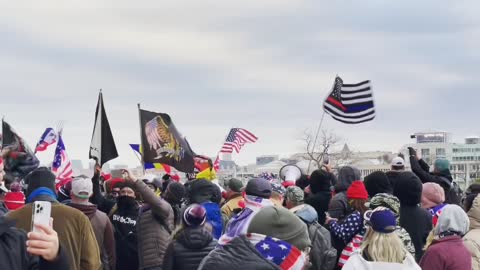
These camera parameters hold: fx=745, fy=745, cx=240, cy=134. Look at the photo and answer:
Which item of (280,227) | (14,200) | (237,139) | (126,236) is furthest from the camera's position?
(237,139)

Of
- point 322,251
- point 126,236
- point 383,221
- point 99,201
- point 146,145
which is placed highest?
point 146,145

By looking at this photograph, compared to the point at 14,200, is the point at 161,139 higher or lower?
higher

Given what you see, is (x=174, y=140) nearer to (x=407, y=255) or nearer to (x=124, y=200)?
(x=124, y=200)

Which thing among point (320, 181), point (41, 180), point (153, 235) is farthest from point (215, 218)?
point (320, 181)

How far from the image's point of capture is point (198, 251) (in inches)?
245

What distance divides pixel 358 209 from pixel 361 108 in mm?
8965

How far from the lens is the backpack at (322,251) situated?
717cm

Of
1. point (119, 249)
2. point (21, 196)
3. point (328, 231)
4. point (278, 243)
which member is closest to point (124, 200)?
point (119, 249)

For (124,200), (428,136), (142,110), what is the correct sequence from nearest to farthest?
(124,200)
(142,110)
(428,136)

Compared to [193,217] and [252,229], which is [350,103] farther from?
[252,229]

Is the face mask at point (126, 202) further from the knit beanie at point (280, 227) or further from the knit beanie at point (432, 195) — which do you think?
the knit beanie at point (280, 227)

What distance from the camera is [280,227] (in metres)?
3.82

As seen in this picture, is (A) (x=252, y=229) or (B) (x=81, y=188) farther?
(B) (x=81, y=188)

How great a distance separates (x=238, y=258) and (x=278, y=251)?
21 centimetres
